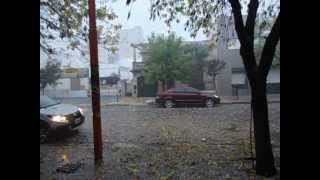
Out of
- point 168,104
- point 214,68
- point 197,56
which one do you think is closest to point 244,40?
point 168,104

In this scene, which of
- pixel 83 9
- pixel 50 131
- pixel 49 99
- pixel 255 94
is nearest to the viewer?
pixel 255 94

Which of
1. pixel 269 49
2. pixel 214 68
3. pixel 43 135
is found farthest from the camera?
pixel 214 68

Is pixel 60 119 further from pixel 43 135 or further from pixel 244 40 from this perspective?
pixel 244 40

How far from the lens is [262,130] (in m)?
5.78

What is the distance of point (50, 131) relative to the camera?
8.44m

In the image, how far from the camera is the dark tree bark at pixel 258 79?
5.62 meters

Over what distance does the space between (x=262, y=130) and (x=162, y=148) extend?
114 inches

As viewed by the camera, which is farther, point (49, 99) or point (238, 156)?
point (49, 99)

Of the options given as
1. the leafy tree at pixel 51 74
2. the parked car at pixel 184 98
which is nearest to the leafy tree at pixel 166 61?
the parked car at pixel 184 98

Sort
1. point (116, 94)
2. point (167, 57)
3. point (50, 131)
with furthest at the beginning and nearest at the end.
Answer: point (167, 57) → point (116, 94) → point (50, 131)
